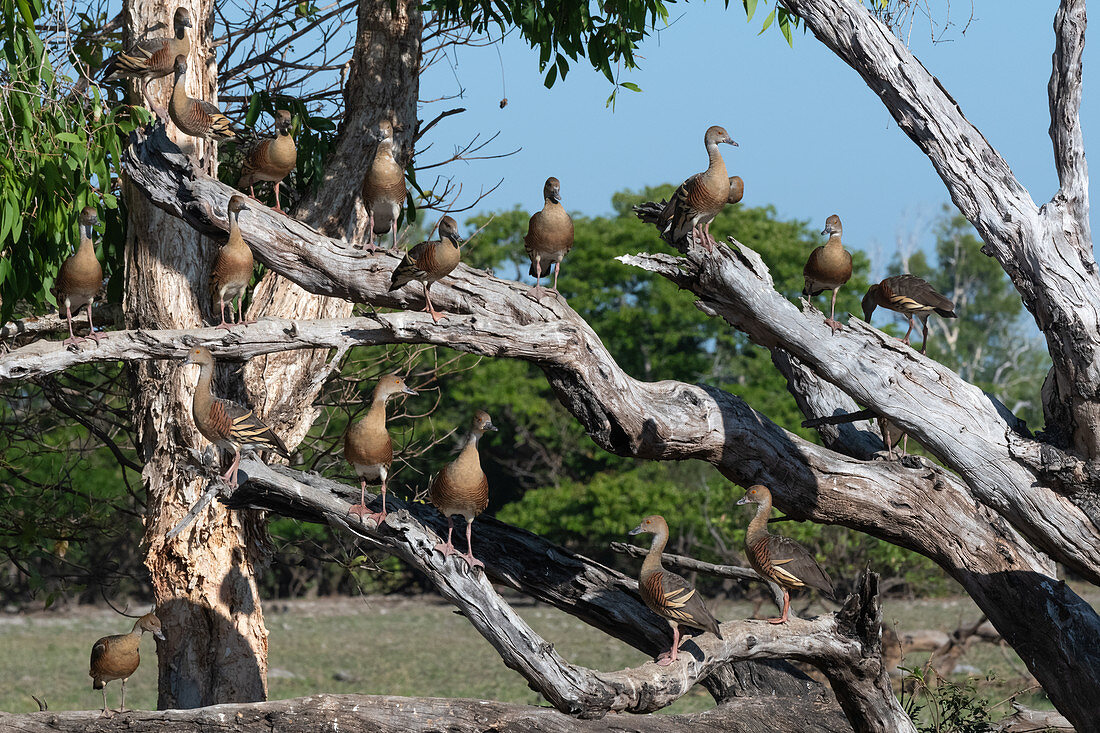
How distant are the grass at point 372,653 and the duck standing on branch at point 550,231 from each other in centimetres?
820

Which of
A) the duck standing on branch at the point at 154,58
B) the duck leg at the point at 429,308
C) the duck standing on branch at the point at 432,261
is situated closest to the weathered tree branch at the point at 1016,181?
the duck standing on branch at the point at 432,261

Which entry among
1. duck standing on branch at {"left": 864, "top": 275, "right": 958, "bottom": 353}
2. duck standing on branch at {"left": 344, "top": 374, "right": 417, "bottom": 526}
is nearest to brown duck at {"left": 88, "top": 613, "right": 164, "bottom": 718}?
duck standing on branch at {"left": 344, "top": 374, "right": 417, "bottom": 526}

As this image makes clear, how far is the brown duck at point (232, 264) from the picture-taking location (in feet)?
21.7

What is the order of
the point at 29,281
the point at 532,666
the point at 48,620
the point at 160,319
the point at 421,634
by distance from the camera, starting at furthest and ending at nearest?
the point at 48,620, the point at 421,634, the point at 160,319, the point at 29,281, the point at 532,666

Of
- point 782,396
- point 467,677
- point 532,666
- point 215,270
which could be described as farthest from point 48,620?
point 532,666

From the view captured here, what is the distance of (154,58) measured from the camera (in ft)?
25.5

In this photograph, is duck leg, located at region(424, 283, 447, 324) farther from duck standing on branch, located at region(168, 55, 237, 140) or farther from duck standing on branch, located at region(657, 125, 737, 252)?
duck standing on branch, located at region(168, 55, 237, 140)

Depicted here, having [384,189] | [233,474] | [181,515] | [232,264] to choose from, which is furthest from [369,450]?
[181,515]

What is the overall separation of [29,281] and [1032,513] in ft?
22.9

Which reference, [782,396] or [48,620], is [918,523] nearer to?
[782,396]

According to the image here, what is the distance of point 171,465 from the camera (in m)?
8.66

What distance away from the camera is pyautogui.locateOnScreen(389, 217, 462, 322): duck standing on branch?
634 centimetres

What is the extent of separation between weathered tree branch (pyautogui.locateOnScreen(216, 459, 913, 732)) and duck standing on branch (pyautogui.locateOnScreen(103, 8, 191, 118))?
3037 millimetres

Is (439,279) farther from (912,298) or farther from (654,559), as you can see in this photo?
(912,298)
